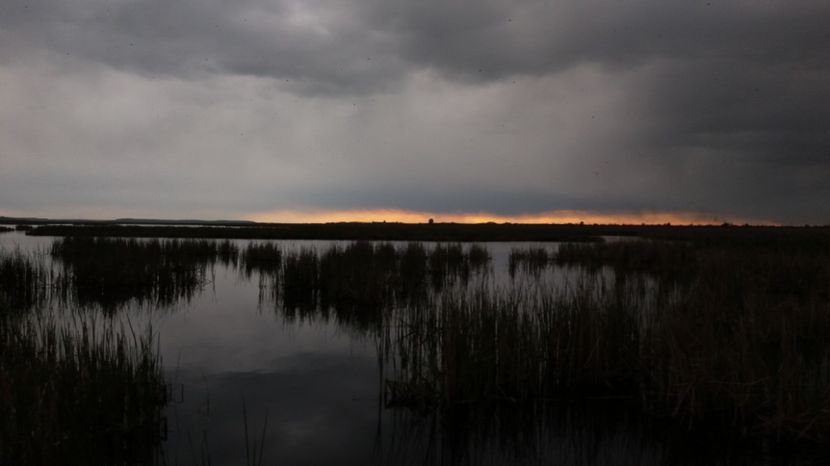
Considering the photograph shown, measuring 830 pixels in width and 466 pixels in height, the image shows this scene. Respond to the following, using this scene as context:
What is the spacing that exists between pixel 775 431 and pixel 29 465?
6.25 meters

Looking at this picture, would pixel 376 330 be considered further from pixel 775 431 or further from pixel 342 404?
pixel 775 431

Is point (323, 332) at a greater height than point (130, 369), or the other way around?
point (130, 369)

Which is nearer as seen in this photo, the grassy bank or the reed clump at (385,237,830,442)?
the reed clump at (385,237,830,442)

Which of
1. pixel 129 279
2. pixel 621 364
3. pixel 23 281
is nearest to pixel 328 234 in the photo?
pixel 129 279

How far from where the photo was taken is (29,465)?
11.1 feet

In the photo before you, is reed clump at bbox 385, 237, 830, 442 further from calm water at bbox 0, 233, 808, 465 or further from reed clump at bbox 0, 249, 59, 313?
reed clump at bbox 0, 249, 59, 313

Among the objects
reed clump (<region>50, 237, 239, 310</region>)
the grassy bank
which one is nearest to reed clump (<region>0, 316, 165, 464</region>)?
reed clump (<region>50, 237, 239, 310</region>)

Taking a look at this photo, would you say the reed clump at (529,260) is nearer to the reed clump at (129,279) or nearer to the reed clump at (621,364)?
the reed clump at (129,279)

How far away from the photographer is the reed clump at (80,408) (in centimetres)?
355

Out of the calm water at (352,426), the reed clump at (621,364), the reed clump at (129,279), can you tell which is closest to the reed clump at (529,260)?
the reed clump at (129,279)

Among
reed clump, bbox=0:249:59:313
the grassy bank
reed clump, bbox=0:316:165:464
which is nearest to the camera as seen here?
reed clump, bbox=0:316:165:464

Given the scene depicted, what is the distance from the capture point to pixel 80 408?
4.29 metres

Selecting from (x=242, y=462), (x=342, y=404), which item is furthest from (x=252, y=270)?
(x=242, y=462)

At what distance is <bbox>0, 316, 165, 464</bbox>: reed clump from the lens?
140 inches
